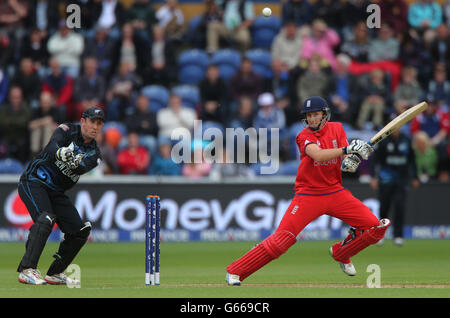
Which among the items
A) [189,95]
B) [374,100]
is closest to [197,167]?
[189,95]

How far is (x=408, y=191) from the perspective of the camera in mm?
17656

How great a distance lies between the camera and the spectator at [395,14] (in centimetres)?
2083

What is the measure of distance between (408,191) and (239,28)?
632 centimetres

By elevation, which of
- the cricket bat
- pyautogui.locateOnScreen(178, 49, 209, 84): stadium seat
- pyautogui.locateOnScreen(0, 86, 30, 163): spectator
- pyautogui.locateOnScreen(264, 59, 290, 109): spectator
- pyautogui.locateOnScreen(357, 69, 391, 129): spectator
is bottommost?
the cricket bat

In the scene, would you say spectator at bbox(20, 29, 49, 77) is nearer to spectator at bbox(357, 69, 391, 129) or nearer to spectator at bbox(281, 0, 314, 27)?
spectator at bbox(281, 0, 314, 27)

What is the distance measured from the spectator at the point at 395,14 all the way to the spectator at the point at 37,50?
823 cm

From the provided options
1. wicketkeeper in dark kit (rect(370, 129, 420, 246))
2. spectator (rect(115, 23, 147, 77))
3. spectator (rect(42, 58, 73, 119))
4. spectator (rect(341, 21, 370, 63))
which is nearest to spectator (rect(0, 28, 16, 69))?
spectator (rect(42, 58, 73, 119))

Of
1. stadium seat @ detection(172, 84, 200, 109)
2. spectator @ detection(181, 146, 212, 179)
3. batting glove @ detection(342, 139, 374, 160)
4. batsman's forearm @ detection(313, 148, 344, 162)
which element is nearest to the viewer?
batting glove @ detection(342, 139, 374, 160)

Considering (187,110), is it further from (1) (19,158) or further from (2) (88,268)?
(2) (88,268)

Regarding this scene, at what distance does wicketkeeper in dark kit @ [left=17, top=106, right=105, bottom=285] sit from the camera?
9.64 metres

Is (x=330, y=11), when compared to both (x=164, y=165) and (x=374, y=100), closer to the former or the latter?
(x=374, y=100)

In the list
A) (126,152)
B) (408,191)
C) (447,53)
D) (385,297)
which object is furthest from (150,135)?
(385,297)

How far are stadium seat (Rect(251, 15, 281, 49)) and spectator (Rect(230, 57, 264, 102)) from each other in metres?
1.89

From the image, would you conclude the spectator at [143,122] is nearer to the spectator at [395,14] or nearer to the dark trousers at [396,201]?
the dark trousers at [396,201]
